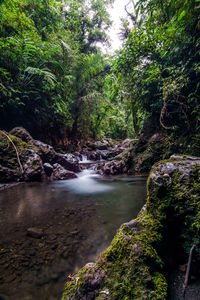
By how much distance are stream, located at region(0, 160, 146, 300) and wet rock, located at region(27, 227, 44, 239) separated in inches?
0.5

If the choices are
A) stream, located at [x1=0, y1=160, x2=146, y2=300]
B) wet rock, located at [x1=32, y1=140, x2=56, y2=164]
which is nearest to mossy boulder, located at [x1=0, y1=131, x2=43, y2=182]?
wet rock, located at [x1=32, y1=140, x2=56, y2=164]

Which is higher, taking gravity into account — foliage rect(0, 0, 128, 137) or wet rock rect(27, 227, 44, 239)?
foliage rect(0, 0, 128, 137)

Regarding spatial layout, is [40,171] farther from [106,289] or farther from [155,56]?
[155,56]

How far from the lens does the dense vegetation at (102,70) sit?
364 cm

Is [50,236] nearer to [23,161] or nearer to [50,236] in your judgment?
[50,236]

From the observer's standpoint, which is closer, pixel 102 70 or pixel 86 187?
pixel 86 187

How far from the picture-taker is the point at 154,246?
1113 millimetres

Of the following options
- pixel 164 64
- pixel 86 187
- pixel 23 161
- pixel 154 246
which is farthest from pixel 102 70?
pixel 154 246

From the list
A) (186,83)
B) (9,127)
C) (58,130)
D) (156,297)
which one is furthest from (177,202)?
(58,130)

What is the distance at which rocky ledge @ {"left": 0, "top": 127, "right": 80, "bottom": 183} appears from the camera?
493 centimetres

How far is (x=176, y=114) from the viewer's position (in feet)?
16.2

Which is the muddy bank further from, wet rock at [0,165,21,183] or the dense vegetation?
the dense vegetation

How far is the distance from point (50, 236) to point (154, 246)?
1.48m

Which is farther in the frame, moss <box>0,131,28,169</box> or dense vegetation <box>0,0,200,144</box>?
moss <box>0,131,28,169</box>
